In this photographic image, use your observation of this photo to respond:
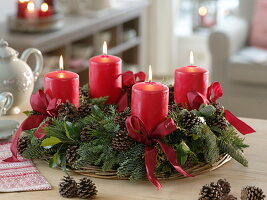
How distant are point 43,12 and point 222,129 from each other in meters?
2.06

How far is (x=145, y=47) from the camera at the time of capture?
5.10 meters

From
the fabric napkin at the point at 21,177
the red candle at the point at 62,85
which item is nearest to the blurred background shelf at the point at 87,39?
the red candle at the point at 62,85

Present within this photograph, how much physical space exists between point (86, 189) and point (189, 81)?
438 mm

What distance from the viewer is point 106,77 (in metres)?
1.69

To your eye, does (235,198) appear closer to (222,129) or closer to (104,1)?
(222,129)

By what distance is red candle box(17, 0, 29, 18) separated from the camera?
3.39 meters

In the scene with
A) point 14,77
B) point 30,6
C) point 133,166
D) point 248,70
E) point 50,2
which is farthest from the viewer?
point 248,70

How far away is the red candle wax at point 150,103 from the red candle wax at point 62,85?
0.73ft

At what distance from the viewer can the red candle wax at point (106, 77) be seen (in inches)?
66.1

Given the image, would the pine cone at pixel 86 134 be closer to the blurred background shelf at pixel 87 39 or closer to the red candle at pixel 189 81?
the red candle at pixel 189 81

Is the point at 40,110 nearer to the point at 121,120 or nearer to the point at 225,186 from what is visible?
Answer: the point at 121,120

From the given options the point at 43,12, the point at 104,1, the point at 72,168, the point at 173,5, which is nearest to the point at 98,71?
the point at 72,168

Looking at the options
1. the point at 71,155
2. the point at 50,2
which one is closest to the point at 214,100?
the point at 71,155

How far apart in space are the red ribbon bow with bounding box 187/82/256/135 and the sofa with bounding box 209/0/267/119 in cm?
204
